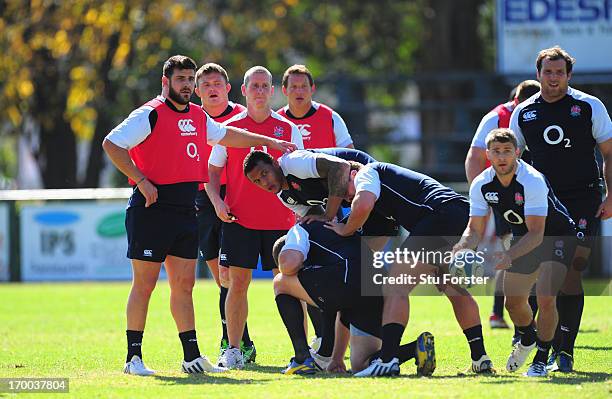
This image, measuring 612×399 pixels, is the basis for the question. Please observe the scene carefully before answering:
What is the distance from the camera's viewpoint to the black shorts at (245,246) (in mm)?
9664

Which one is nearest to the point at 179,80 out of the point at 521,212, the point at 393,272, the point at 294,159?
the point at 294,159

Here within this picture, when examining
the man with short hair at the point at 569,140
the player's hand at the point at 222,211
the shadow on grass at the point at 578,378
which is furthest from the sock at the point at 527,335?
the player's hand at the point at 222,211

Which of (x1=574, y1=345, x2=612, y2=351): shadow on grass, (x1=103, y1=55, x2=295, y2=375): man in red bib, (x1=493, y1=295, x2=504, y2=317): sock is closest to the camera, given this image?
(x1=103, y1=55, x2=295, y2=375): man in red bib

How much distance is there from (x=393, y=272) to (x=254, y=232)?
1857mm

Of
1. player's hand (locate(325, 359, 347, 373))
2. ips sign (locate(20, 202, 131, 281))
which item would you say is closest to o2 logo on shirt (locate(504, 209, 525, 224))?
player's hand (locate(325, 359, 347, 373))

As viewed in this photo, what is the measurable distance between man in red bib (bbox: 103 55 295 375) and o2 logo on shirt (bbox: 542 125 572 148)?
8.90ft

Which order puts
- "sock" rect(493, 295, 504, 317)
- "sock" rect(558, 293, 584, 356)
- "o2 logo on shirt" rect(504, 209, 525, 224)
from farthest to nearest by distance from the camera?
"sock" rect(493, 295, 504, 317), "sock" rect(558, 293, 584, 356), "o2 logo on shirt" rect(504, 209, 525, 224)

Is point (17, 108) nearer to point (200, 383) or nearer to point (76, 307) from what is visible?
point (76, 307)

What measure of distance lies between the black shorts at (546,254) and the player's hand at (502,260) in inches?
4.6

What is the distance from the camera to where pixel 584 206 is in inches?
352

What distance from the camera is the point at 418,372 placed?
822 centimetres

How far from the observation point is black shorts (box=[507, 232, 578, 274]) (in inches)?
328

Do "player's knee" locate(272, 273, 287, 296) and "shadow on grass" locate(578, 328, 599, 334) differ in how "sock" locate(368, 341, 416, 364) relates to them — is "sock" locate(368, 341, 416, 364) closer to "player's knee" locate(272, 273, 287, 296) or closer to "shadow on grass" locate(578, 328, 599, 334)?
"player's knee" locate(272, 273, 287, 296)

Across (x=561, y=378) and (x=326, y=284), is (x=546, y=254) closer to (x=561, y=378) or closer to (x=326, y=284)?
(x=561, y=378)
